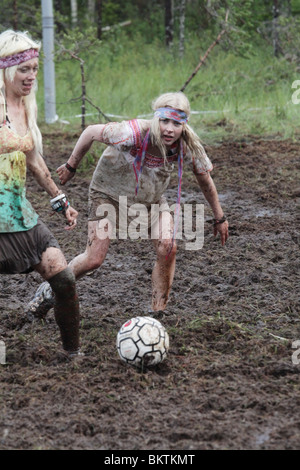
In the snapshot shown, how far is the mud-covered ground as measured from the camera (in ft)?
12.8

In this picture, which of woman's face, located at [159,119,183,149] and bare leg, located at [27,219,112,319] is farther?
bare leg, located at [27,219,112,319]

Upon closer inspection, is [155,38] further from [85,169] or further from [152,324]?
[152,324]

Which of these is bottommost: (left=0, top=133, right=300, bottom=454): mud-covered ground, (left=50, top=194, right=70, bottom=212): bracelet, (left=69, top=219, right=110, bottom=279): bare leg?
(left=0, top=133, right=300, bottom=454): mud-covered ground

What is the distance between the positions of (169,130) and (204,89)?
9.81 metres

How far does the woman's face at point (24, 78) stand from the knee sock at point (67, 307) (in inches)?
44.0

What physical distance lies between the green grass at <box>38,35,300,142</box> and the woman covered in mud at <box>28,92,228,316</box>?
20.7 feet

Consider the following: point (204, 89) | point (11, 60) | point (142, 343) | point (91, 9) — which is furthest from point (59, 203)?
point (91, 9)

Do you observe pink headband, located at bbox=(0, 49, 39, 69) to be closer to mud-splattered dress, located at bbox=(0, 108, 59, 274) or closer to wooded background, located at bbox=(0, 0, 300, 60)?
mud-splattered dress, located at bbox=(0, 108, 59, 274)

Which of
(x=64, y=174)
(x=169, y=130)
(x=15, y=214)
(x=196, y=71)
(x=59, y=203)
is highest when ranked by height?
(x=196, y=71)

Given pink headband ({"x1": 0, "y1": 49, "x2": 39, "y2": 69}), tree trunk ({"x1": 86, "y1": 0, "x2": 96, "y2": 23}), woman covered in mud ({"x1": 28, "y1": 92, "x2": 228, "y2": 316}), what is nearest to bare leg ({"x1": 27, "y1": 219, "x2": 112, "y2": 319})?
woman covered in mud ({"x1": 28, "y1": 92, "x2": 228, "y2": 316})

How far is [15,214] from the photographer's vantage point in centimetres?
455

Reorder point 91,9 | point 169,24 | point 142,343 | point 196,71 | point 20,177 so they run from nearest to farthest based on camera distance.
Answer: point 20,177 < point 142,343 < point 196,71 < point 169,24 < point 91,9

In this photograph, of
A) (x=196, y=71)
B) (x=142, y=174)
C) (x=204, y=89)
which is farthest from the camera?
(x=204, y=89)

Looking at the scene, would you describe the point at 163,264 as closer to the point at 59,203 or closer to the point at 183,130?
the point at 183,130
